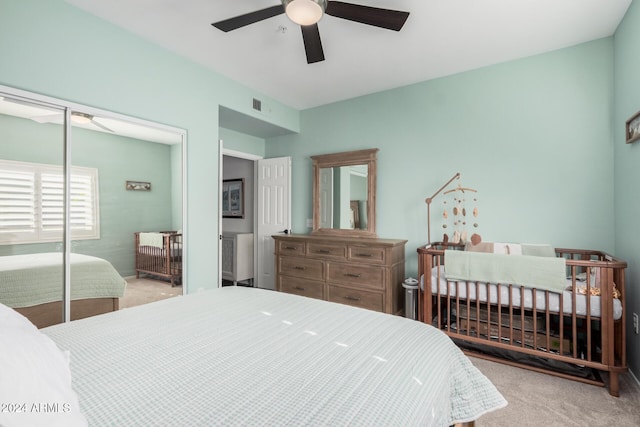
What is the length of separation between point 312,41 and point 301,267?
246cm

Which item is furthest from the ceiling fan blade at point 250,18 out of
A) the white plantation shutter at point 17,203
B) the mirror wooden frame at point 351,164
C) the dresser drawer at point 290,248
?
the dresser drawer at point 290,248

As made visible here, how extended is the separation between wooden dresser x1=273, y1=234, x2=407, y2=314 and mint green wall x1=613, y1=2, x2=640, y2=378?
1.77 meters

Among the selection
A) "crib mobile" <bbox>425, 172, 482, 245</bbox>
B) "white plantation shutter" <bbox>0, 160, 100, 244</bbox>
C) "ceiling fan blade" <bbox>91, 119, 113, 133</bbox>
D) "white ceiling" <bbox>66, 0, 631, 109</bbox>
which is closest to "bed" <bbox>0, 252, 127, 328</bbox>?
"white plantation shutter" <bbox>0, 160, 100, 244</bbox>

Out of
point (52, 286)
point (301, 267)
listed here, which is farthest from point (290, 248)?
point (52, 286)

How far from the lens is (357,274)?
331 cm

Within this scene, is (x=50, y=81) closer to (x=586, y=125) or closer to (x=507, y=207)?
(x=507, y=207)

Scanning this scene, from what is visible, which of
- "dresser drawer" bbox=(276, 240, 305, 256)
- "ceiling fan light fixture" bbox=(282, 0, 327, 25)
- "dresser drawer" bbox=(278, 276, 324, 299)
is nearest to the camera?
"ceiling fan light fixture" bbox=(282, 0, 327, 25)

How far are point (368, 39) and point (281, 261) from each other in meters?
2.63

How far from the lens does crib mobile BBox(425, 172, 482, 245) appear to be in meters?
3.11

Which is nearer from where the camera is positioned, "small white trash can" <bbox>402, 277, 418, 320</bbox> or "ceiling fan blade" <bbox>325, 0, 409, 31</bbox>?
"ceiling fan blade" <bbox>325, 0, 409, 31</bbox>

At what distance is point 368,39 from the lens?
2.60 meters

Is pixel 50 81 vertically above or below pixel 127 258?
above

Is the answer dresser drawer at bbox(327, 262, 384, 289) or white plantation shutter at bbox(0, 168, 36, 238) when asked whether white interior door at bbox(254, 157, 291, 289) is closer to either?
dresser drawer at bbox(327, 262, 384, 289)

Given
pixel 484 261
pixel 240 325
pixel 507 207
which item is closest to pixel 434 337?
pixel 240 325
